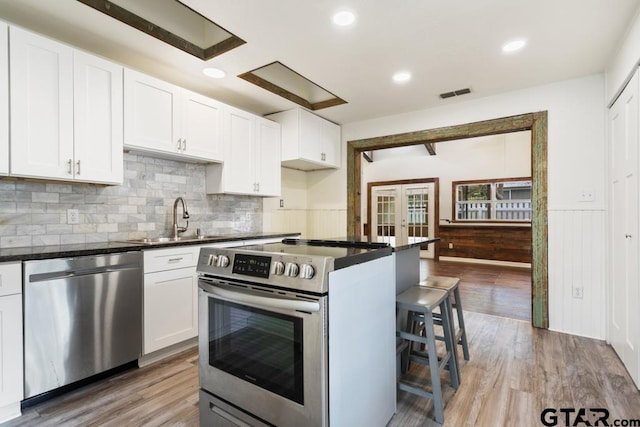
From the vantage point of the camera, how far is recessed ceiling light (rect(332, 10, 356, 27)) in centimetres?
202

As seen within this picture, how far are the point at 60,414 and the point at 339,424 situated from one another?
1.67 meters

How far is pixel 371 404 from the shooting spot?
147 centimetres

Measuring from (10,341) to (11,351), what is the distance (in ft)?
0.18

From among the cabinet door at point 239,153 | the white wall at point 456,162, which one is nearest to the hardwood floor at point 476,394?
the cabinet door at point 239,153

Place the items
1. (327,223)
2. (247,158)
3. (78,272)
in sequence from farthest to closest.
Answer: (327,223), (247,158), (78,272)

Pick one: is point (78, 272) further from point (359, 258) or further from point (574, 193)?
point (574, 193)

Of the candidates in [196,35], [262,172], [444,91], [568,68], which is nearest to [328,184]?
[262,172]

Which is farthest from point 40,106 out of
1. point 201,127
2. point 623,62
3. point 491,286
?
point 491,286

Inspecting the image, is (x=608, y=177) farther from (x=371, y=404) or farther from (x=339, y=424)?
(x=339, y=424)

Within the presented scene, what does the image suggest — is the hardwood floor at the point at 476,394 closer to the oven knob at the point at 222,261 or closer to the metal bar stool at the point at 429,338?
the metal bar stool at the point at 429,338

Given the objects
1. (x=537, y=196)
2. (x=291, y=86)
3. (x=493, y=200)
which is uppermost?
(x=291, y=86)

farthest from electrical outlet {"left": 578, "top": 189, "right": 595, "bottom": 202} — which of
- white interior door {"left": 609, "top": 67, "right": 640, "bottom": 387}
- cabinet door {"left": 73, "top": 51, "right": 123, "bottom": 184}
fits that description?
cabinet door {"left": 73, "top": 51, "right": 123, "bottom": 184}

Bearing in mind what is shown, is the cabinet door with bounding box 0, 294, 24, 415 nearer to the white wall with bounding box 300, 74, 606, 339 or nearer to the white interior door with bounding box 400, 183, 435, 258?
the white wall with bounding box 300, 74, 606, 339

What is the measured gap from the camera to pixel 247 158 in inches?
135
